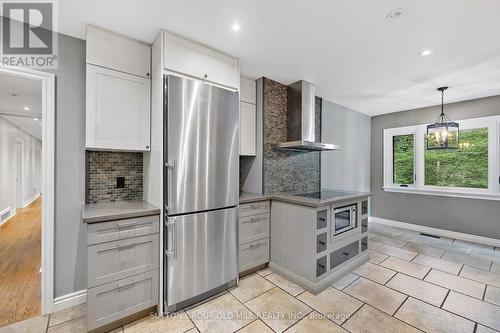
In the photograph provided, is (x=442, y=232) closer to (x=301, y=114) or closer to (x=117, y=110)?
(x=301, y=114)

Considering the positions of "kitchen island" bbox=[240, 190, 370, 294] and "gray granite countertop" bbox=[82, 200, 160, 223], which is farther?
"kitchen island" bbox=[240, 190, 370, 294]

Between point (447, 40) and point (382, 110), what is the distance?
270 centimetres

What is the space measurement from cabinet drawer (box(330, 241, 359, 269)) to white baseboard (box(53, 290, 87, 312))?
99.4 inches

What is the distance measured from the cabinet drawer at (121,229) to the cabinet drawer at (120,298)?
1.15 feet

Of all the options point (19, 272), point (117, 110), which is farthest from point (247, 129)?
point (19, 272)

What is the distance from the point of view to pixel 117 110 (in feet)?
6.51

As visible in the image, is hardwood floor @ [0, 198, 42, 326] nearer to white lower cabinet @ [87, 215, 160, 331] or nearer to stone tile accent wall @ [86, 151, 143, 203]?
white lower cabinet @ [87, 215, 160, 331]

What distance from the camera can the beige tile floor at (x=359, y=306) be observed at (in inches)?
69.5

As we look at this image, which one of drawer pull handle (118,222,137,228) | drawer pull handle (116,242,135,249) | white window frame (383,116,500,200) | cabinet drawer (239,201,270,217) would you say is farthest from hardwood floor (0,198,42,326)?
white window frame (383,116,500,200)

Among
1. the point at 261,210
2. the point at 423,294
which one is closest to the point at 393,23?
the point at 261,210

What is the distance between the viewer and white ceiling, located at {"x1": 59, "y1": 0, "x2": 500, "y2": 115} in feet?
5.43

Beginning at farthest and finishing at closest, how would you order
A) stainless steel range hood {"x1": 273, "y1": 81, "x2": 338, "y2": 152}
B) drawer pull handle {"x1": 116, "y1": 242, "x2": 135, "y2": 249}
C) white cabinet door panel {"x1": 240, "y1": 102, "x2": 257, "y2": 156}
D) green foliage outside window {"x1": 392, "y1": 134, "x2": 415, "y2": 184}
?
green foliage outside window {"x1": 392, "y1": 134, "x2": 415, "y2": 184} → stainless steel range hood {"x1": 273, "y1": 81, "x2": 338, "y2": 152} → white cabinet door panel {"x1": 240, "y1": 102, "x2": 257, "y2": 156} → drawer pull handle {"x1": 116, "y1": 242, "x2": 135, "y2": 249}

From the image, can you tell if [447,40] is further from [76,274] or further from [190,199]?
[76,274]

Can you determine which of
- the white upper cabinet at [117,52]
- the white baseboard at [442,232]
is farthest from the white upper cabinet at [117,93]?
the white baseboard at [442,232]
